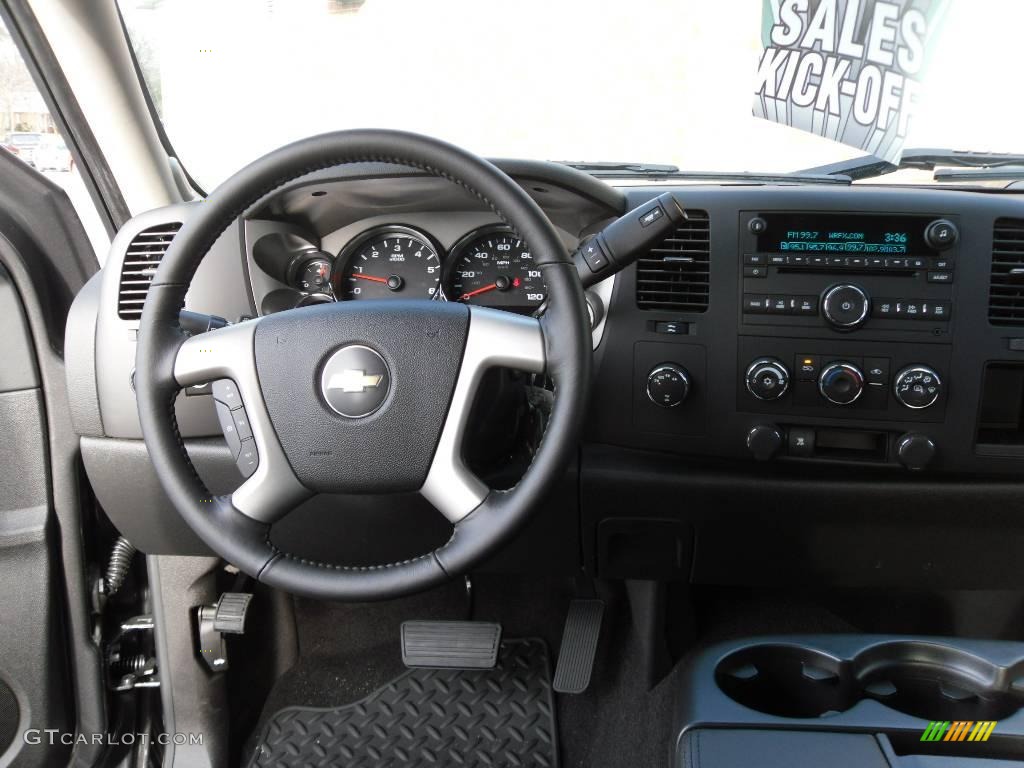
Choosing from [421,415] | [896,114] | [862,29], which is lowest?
[421,415]

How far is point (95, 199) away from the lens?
1949mm

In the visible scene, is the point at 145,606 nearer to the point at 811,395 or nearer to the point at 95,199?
the point at 95,199

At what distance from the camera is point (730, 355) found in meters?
1.54

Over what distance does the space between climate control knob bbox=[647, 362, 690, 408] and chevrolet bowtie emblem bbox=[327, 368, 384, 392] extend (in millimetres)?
584

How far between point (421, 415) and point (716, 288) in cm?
67

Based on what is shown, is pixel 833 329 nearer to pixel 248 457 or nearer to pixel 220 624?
pixel 248 457

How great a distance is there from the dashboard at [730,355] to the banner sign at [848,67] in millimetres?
199

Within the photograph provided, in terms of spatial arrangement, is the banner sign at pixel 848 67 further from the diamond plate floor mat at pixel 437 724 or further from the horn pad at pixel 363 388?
the diamond plate floor mat at pixel 437 724

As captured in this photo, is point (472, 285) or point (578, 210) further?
point (472, 285)

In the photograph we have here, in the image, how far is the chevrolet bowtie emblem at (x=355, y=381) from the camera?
1163 mm

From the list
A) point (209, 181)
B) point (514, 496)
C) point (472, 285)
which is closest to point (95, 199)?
point (209, 181)

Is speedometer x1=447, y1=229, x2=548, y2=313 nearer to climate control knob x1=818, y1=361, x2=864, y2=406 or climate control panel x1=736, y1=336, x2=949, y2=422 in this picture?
climate control panel x1=736, y1=336, x2=949, y2=422

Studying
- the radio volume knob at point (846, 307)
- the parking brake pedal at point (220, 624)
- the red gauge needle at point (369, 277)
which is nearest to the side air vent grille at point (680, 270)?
the radio volume knob at point (846, 307)

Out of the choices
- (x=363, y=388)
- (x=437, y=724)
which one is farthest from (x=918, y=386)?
(x=437, y=724)
